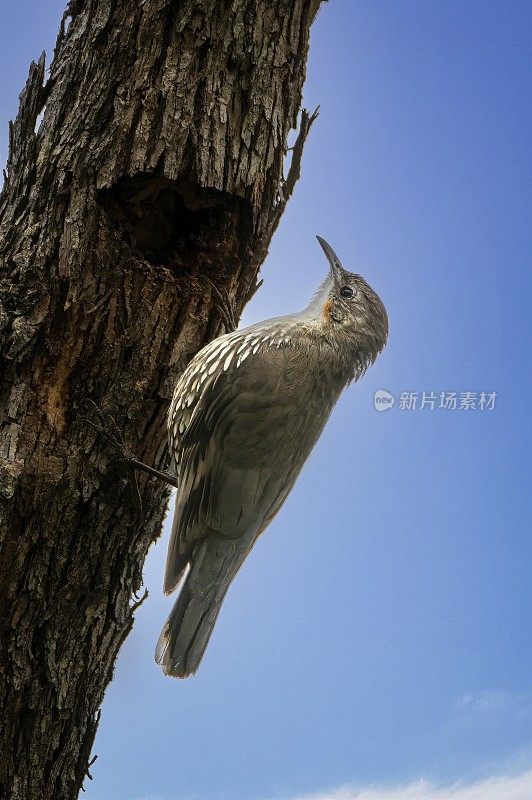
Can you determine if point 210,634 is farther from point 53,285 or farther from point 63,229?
point 63,229

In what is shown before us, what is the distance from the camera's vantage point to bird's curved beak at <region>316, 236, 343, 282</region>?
3579 millimetres

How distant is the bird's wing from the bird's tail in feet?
0.24

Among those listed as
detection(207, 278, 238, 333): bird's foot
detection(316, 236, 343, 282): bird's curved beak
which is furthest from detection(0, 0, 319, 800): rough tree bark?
detection(316, 236, 343, 282): bird's curved beak

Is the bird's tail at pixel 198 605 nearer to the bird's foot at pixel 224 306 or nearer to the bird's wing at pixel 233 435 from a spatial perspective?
the bird's wing at pixel 233 435

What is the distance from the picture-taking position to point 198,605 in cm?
311

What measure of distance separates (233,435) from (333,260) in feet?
3.31

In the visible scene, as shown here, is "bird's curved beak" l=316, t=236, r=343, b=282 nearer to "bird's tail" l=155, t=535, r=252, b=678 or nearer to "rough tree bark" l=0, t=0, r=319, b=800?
"rough tree bark" l=0, t=0, r=319, b=800

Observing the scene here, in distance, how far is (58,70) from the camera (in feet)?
11.1

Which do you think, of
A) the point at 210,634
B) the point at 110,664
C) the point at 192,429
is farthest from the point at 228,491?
the point at 110,664

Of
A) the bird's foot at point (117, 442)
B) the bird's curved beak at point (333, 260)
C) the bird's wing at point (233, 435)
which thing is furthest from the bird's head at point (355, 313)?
the bird's foot at point (117, 442)

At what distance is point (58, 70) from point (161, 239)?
31.1 inches

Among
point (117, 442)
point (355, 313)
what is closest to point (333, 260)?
point (355, 313)

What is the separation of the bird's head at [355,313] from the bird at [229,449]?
0.14 m

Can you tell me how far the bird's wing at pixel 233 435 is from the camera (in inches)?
122
